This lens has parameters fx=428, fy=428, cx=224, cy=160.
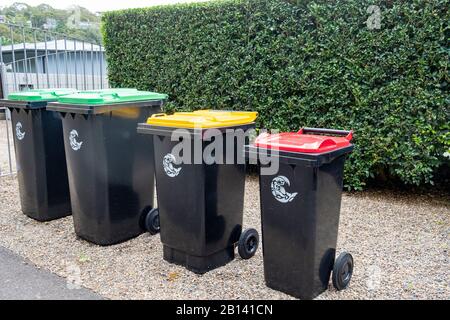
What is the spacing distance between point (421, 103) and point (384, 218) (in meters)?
1.33

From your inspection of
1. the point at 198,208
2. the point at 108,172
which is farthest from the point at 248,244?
the point at 108,172

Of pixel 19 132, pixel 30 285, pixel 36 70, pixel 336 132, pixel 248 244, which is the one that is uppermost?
pixel 36 70

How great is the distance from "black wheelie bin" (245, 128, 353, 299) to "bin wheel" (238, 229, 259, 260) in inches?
20.0

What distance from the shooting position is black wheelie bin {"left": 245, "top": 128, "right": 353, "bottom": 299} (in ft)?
9.09

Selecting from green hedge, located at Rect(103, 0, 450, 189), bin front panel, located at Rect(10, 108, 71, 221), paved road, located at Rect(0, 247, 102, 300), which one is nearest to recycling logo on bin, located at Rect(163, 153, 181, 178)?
paved road, located at Rect(0, 247, 102, 300)

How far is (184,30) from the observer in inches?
252

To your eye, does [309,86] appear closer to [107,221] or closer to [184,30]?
[184,30]

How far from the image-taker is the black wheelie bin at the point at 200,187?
10.6 feet

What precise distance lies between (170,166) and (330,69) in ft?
8.93

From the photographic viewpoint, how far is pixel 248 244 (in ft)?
12.1

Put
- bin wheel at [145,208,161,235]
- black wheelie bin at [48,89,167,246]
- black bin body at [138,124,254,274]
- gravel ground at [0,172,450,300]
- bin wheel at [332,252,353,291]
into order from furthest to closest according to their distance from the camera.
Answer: bin wheel at [145,208,161,235], black wheelie bin at [48,89,167,246], black bin body at [138,124,254,274], gravel ground at [0,172,450,300], bin wheel at [332,252,353,291]

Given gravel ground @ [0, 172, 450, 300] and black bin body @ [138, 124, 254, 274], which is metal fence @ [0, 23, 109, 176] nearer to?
gravel ground @ [0, 172, 450, 300]

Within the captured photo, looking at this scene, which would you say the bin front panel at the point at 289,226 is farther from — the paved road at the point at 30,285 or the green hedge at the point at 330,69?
the green hedge at the point at 330,69

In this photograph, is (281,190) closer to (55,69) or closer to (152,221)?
(152,221)
